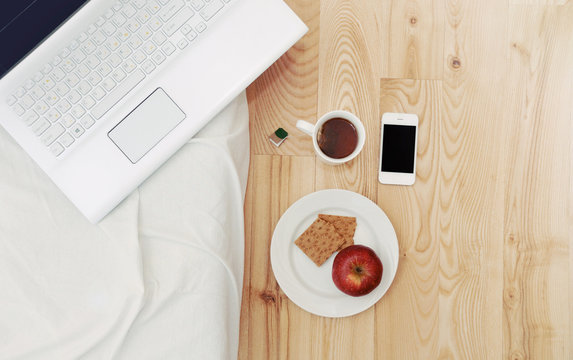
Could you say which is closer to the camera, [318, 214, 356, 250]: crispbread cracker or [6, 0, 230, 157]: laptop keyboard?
[6, 0, 230, 157]: laptop keyboard

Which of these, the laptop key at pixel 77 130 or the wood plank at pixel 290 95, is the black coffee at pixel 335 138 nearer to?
the wood plank at pixel 290 95

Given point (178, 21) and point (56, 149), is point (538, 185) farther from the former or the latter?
point (56, 149)

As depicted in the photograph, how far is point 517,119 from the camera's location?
820mm

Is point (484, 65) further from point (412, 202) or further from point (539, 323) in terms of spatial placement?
point (539, 323)

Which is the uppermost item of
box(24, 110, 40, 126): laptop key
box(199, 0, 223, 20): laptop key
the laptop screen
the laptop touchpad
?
the laptop screen

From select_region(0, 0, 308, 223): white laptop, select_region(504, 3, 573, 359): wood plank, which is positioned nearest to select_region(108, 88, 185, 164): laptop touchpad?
select_region(0, 0, 308, 223): white laptop

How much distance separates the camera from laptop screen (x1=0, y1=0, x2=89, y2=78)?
0.53 metres

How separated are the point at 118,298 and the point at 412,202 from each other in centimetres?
54

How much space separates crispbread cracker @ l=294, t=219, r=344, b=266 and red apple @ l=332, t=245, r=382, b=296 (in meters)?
0.03

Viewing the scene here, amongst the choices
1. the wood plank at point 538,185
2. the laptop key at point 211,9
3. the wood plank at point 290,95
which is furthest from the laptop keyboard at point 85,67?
the wood plank at point 538,185

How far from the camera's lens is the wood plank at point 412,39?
809 millimetres

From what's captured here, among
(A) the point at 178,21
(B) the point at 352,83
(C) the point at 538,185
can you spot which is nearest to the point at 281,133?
(B) the point at 352,83

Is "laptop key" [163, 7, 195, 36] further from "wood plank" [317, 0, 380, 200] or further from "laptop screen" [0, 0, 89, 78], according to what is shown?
"wood plank" [317, 0, 380, 200]

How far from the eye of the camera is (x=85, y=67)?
61 cm
